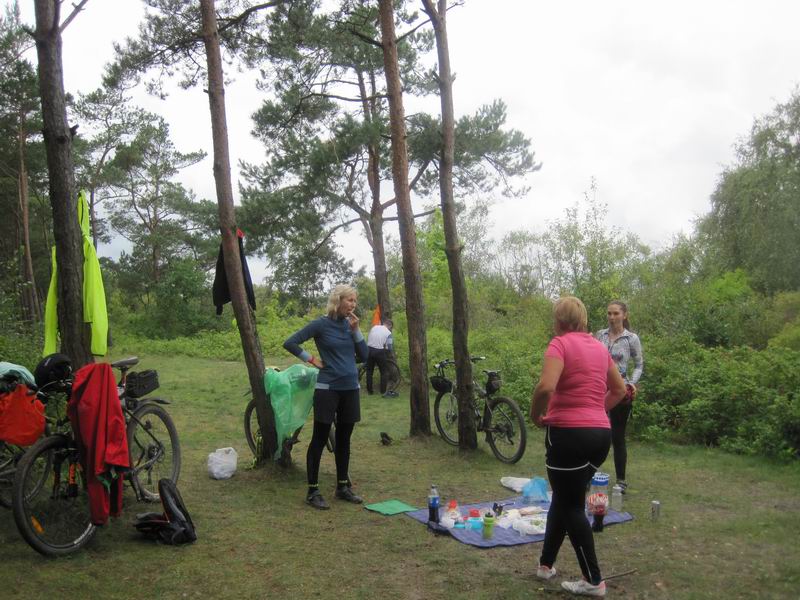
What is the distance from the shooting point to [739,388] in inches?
317

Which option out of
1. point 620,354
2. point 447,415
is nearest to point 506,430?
point 447,415

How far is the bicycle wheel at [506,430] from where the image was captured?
708 centimetres

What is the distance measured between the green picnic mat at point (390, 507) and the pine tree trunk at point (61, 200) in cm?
250

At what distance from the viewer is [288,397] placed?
20.7 feet

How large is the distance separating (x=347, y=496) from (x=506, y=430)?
86.1 inches

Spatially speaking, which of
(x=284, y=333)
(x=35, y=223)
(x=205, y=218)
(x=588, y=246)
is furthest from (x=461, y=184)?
(x=35, y=223)

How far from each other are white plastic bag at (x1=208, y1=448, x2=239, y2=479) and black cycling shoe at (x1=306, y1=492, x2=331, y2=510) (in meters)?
1.01

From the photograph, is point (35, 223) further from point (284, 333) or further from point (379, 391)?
point (379, 391)

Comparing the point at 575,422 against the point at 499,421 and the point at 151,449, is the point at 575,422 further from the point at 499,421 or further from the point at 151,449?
the point at 499,421

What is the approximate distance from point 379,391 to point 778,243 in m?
17.1

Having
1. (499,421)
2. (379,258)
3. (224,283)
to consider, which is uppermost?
(379,258)

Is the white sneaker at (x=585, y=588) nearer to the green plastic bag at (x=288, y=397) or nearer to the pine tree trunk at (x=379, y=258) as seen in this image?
the green plastic bag at (x=288, y=397)

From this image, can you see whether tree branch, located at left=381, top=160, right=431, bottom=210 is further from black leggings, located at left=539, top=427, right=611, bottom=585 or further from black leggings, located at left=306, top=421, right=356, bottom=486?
black leggings, located at left=539, top=427, right=611, bottom=585

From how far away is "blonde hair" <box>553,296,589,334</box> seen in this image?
371 cm
